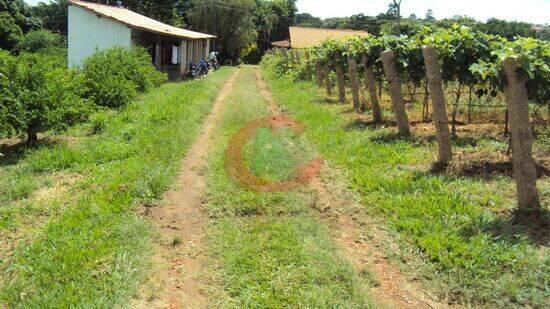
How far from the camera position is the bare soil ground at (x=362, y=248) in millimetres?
3996

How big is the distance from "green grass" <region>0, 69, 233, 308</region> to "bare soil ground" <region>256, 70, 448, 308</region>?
209 cm

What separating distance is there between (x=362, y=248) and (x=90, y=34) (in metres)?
21.9

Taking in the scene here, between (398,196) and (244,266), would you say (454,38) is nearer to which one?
(398,196)

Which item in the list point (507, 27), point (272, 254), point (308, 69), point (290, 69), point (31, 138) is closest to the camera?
point (272, 254)

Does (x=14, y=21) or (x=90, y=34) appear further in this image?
(x=14, y=21)

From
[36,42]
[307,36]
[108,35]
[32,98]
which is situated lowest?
[32,98]

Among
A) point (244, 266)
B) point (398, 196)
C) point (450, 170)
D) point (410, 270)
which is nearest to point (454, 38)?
point (450, 170)

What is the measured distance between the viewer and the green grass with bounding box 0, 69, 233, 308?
395 centimetres

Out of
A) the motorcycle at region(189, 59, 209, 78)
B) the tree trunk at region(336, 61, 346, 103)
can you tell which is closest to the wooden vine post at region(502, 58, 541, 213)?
the tree trunk at region(336, 61, 346, 103)

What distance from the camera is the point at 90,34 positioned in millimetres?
23078

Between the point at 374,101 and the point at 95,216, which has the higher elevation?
the point at 374,101

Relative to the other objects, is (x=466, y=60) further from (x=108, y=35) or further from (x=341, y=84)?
(x=108, y=35)

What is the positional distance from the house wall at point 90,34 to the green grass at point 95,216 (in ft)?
40.5

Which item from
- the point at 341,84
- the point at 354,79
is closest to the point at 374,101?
the point at 354,79
